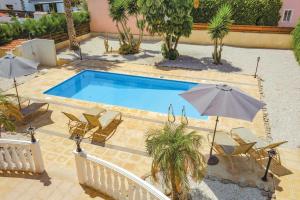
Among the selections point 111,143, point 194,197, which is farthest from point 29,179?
point 194,197

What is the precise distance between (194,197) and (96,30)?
27537mm

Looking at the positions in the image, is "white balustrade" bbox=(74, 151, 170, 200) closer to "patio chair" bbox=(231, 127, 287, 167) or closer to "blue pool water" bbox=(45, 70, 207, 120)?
"patio chair" bbox=(231, 127, 287, 167)

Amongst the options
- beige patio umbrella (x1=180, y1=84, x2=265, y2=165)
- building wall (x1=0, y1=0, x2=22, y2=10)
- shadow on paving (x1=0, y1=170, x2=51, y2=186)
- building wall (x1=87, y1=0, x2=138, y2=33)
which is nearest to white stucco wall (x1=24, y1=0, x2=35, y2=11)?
building wall (x1=0, y1=0, x2=22, y2=10)

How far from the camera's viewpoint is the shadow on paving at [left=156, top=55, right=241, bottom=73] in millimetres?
20750

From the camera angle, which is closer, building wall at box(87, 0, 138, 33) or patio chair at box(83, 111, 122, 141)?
patio chair at box(83, 111, 122, 141)

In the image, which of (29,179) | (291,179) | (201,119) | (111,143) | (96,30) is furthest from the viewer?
(96,30)

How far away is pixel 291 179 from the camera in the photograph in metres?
9.23

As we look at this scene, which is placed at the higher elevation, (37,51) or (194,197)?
(37,51)

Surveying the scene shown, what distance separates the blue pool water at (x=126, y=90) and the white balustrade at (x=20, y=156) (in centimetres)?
780

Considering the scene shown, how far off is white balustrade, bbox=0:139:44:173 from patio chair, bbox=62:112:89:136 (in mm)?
3044

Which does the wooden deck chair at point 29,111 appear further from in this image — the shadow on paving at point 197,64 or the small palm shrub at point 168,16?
the small palm shrub at point 168,16

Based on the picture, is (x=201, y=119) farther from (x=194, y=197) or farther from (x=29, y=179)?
(x=29, y=179)

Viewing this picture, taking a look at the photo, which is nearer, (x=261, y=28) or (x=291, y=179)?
(x=291, y=179)

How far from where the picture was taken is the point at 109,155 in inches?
417
